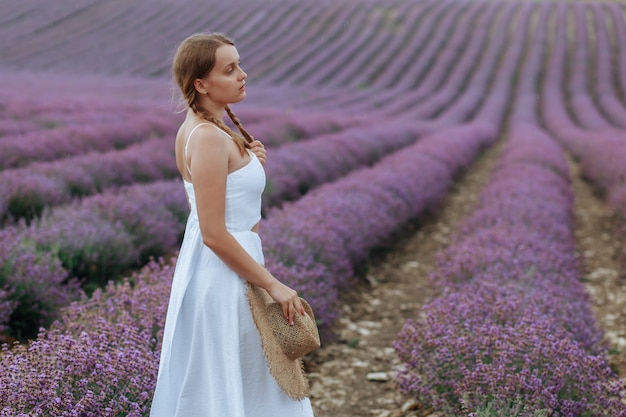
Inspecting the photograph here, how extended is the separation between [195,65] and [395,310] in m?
3.18

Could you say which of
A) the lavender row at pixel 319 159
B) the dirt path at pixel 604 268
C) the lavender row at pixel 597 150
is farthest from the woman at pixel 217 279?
the lavender row at pixel 597 150

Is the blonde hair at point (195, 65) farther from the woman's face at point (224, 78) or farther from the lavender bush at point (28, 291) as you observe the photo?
the lavender bush at point (28, 291)

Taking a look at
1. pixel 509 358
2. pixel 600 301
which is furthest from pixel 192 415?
pixel 600 301

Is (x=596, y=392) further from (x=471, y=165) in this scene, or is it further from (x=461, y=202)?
(x=471, y=165)

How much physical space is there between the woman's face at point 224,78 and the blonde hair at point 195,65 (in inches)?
0.6

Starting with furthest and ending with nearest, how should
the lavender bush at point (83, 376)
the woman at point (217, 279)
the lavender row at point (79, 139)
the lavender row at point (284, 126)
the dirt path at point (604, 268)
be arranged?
the lavender row at point (284, 126)
the lavender row at point (79, 139)
the dirt path at point (604, 268)
the lavender bush at point (83, 376)
the woman at point (217, 279)

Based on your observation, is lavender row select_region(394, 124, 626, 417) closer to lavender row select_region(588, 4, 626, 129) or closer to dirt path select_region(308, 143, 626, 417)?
dirt path select_region(308, 143, 626, 417)

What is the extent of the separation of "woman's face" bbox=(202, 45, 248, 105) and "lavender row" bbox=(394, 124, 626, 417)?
4.51ft

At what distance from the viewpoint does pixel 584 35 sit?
85.9 ft

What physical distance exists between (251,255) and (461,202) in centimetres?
658

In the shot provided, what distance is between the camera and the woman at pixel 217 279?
1582 mm

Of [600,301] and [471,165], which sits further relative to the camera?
[471,165]

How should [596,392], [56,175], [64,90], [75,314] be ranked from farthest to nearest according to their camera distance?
[64,90], [56,175], [75,314], [596,392]

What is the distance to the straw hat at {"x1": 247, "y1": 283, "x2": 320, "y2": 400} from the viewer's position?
1.66 meters
